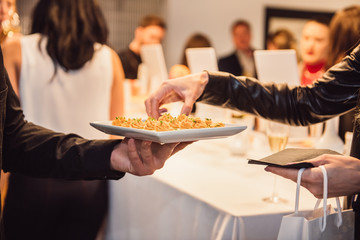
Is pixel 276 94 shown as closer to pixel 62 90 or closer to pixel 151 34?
pixel 62 90

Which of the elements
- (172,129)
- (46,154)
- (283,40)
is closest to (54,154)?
(46,154)

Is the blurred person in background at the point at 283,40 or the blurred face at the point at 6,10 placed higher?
the blurred face at the point at 6,10

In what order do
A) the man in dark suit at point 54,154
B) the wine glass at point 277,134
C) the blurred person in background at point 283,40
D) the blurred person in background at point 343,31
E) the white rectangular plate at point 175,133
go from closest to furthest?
1. the white rectangular plate at point 175,133
2. the man in dark suit at point 54,154
3. the wine glass at point 277,134
4. the blurred person in background at point 343,31
5. the blurred person in background at point 283,40

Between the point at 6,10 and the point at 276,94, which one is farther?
the point at 6,10

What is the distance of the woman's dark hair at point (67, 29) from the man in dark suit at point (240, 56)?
495cm

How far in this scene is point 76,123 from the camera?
7.48ft

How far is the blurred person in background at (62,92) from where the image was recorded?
78.8 inches

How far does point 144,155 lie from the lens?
1314mm

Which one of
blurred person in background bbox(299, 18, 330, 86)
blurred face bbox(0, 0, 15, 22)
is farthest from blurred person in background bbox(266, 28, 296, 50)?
blurred face bbox(0, 0, 15, 22)

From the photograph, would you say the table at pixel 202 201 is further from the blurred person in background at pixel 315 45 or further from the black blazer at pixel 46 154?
the blurred person in background at pixel 315 45

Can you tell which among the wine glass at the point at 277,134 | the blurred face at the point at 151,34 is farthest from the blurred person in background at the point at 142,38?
the wine glass at the point at 277,134

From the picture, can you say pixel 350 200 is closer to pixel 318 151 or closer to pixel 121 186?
pixel 318 151

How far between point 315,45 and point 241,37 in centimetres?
312

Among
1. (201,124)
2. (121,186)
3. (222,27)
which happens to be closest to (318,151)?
(201,124)
